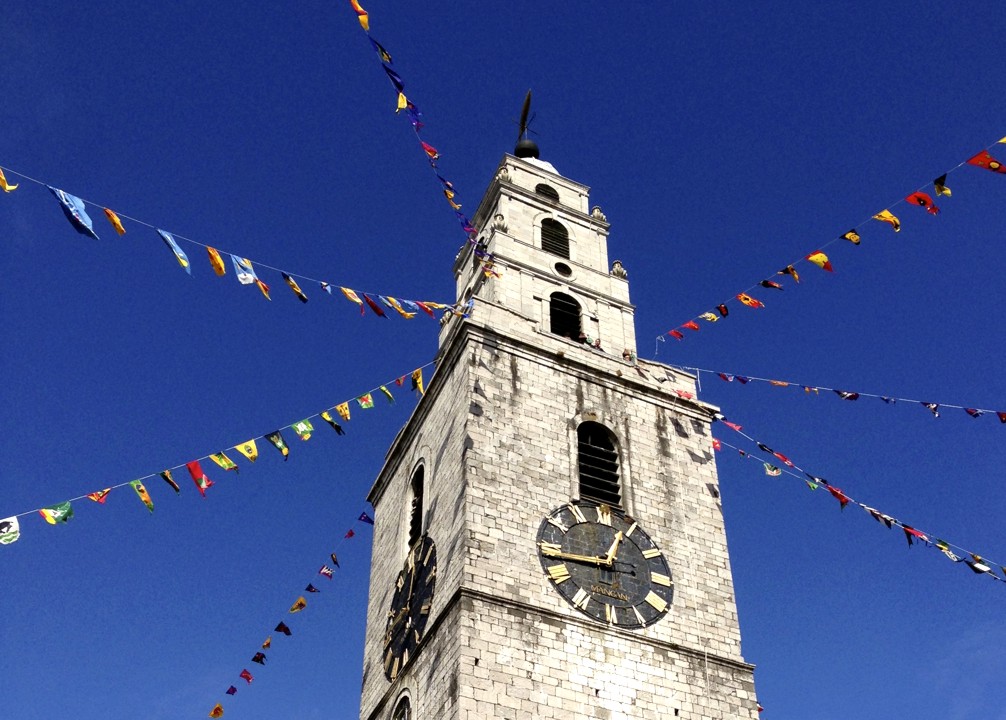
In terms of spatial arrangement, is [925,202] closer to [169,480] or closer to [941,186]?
[941,186]

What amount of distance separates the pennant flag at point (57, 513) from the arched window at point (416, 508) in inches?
296

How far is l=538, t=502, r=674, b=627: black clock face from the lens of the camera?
1777 centimetres

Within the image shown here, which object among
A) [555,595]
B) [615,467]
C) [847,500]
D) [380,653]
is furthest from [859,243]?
[380,653]

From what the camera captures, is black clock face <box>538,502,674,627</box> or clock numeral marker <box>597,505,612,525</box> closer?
black clock face <box>538,502,674,627</box>

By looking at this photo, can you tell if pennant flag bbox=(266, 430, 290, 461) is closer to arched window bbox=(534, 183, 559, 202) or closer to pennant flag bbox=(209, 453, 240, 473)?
pennant flag bbox=(209, 453, 240, 473)

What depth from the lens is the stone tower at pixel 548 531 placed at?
16719 mm

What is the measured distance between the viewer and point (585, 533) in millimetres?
18734

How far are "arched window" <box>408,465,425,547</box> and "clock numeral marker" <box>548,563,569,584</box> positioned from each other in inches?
133

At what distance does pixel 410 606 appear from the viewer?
19125mm

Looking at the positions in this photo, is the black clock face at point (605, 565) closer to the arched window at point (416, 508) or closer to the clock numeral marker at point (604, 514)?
the clock numeral marker at point (604, 514)

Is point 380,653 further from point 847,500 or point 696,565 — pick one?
point 847,500

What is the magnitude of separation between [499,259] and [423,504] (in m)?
6.17

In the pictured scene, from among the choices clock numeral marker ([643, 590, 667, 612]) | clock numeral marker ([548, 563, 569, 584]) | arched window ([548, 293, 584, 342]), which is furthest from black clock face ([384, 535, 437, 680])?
arched window ([548, 293, 584, 342])

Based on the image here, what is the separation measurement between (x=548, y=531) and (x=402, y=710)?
12.2ft
